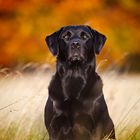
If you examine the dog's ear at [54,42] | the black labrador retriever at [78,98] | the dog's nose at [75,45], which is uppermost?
the dog's ear at [54,42]

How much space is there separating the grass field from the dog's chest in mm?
377

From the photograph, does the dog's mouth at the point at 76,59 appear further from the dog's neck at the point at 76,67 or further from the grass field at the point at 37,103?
the grass field at the point at 37,103

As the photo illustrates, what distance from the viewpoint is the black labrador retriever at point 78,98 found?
634 cm

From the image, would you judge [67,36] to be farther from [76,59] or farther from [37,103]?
[37,103]

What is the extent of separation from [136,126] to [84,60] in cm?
81

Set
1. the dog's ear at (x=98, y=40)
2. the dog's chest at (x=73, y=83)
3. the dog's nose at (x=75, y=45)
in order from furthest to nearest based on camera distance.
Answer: the dog's chest at (x=73, y=83)
the dog's ear at (x=98, y=40)
the dog's nose at (x=75, y=45)

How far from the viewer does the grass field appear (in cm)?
675

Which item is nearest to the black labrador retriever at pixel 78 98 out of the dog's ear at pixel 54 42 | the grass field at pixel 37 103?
the dog's ear at pixel 54 42

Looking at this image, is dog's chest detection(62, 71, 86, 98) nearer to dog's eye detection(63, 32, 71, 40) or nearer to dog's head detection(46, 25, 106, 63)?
dog's head detection(46, 25, 106, 63)

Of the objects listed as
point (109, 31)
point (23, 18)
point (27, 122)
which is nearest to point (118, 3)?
point (109, 31)

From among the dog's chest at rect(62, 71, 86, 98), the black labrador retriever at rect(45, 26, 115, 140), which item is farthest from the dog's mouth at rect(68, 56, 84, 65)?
the dog's chest at rect(62, 71, 86, 98)

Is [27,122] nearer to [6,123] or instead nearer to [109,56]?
[6,123]

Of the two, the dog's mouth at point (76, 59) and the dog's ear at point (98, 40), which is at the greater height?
the dog's ear at point (98, 40)

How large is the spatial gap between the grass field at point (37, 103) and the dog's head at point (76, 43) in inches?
21.0
